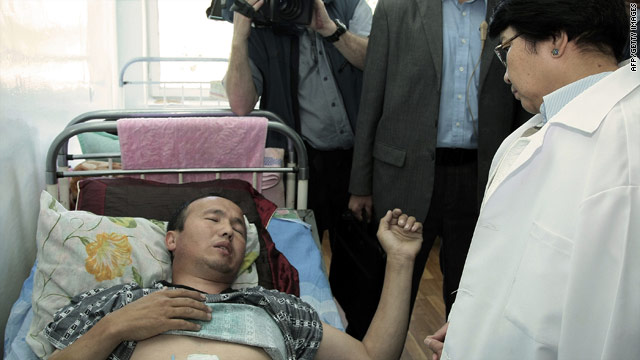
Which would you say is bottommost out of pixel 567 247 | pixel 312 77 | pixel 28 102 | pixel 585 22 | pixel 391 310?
pixel 391 310

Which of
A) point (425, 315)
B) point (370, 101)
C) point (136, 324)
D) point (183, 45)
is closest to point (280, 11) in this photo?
point (370, 101)

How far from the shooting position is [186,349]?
4.10 feet

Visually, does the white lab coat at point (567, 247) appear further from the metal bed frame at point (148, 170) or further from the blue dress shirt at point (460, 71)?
the metal bed frame at point (148, 170)

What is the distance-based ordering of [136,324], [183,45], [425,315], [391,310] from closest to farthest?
[136,324] → [391,310] → [425,315] → [183,45]

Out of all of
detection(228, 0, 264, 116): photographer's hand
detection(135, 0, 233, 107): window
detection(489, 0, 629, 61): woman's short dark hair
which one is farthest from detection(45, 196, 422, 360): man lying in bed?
detection(135, 0, 233, 107): window

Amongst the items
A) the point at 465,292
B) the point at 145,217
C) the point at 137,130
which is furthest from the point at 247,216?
Result: the point at 465,292

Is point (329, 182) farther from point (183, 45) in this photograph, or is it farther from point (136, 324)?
point (183, 45)

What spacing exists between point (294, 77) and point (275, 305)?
3.17 ft

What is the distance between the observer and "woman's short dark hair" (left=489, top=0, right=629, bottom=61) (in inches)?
41.3

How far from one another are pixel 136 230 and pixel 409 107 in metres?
0.98

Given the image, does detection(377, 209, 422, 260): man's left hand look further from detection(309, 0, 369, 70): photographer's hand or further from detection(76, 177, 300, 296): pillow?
detection(309, 0, 369, 70): photographer's hand

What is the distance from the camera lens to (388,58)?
1.83 metres

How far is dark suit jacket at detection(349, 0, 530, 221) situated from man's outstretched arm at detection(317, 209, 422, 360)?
0.23 m

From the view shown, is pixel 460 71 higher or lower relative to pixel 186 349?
higher
